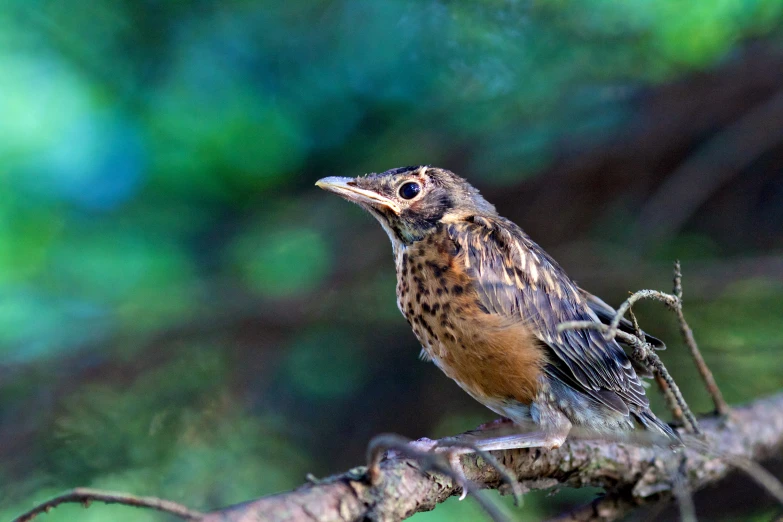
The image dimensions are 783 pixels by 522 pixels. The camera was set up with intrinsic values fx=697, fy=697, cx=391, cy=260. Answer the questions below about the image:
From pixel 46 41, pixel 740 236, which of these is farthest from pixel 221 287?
pixel 740 236

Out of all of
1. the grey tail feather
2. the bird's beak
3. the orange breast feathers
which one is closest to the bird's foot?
the orange breast feathers

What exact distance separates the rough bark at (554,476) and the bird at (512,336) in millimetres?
74

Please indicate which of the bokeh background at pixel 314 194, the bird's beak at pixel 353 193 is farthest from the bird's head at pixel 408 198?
the bokeh background at pixel 314 194

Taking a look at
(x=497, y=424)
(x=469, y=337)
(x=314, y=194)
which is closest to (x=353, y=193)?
(x=469, y=337)

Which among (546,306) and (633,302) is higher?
(546,306)

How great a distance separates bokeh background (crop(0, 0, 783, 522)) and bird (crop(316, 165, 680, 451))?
44.9 inches

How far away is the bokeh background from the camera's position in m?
3.29

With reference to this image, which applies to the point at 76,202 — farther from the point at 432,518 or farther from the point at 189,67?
the point at 432,518

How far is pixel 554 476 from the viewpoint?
216cm

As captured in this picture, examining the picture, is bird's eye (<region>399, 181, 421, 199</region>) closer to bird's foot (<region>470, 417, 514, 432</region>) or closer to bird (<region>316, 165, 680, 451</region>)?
bird (<region>316, 165, 680, 451</region>)

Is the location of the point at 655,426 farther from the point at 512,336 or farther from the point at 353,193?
the point at 353,193

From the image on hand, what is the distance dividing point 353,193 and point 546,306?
0.77m

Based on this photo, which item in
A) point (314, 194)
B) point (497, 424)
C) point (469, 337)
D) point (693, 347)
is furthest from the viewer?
point (314, 194)

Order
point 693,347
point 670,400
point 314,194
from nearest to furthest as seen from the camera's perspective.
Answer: point 693,347
point 670,400
point 314,194
